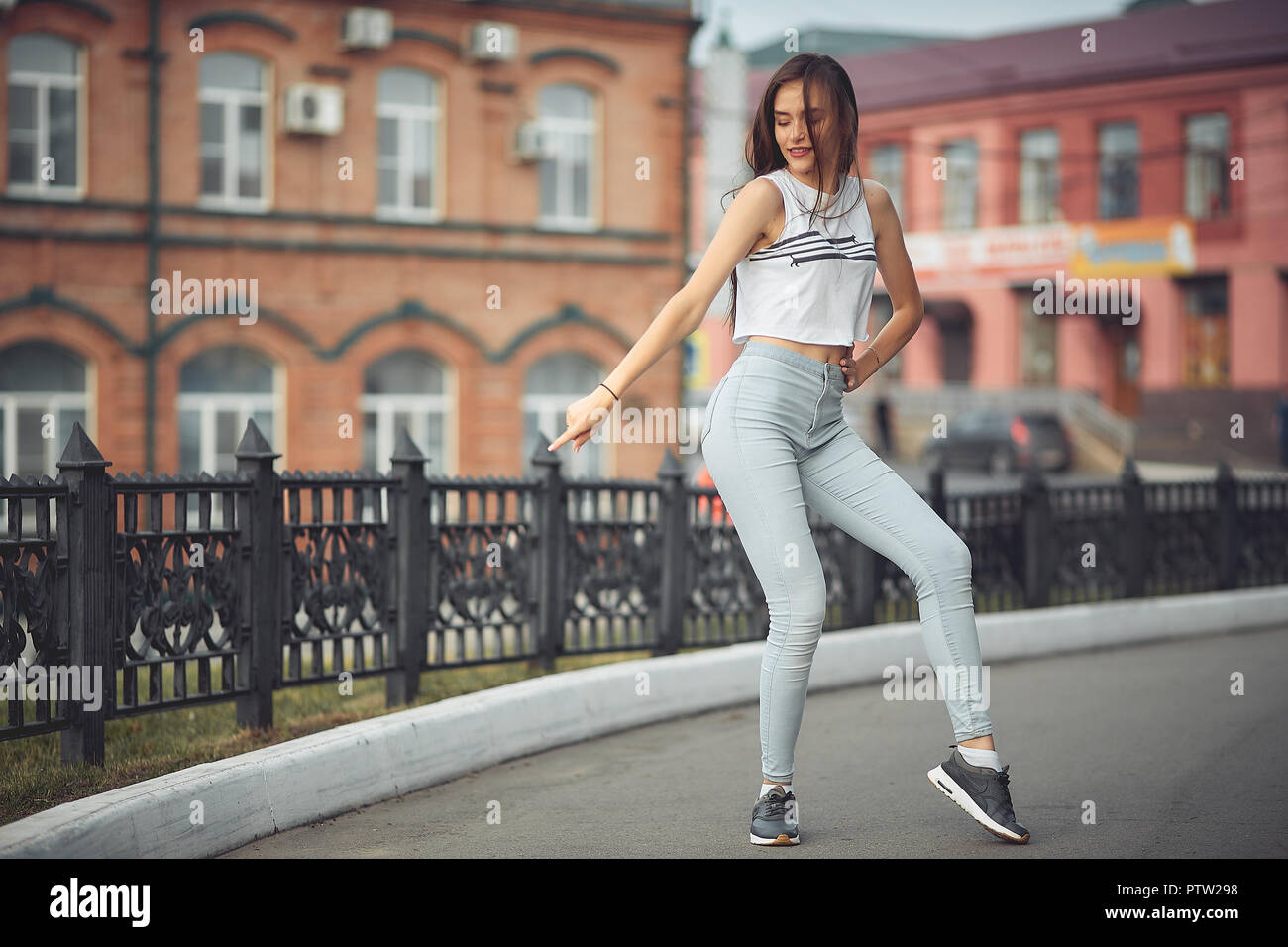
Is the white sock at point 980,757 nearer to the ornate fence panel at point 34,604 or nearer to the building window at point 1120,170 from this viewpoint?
A: the ornate fence panel at point 34,604

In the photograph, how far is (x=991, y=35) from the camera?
4428 centimetres

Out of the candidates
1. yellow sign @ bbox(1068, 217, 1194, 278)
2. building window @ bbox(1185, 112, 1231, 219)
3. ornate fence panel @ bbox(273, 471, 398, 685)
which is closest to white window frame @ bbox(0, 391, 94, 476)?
ornate fence panel @ bbox(273, 471, 398, 685)

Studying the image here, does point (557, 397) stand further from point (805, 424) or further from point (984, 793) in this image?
point (984, 793)

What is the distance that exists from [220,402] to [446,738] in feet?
60.0

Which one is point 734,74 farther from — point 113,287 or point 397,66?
point 113,287

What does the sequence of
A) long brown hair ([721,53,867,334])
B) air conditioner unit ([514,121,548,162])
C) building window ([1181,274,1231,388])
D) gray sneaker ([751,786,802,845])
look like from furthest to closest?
building window ([1181,274,1231,388]), air conditioner unit ([514,121,548,162]), gray sneaker ([751,786,802,845]), long brown hair ([721,53,867,334])

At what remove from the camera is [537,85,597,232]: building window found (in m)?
25.6

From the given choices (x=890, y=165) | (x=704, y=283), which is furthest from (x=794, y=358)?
(x=890, y=165)

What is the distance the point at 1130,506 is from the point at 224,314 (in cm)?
1563

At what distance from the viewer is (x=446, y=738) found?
6.37 metres

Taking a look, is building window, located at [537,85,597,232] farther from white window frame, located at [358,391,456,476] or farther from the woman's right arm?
the woman's right arm

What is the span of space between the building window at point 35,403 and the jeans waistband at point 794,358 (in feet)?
63.2

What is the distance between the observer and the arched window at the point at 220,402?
2345cm

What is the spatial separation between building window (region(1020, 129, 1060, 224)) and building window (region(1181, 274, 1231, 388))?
4503 mm
